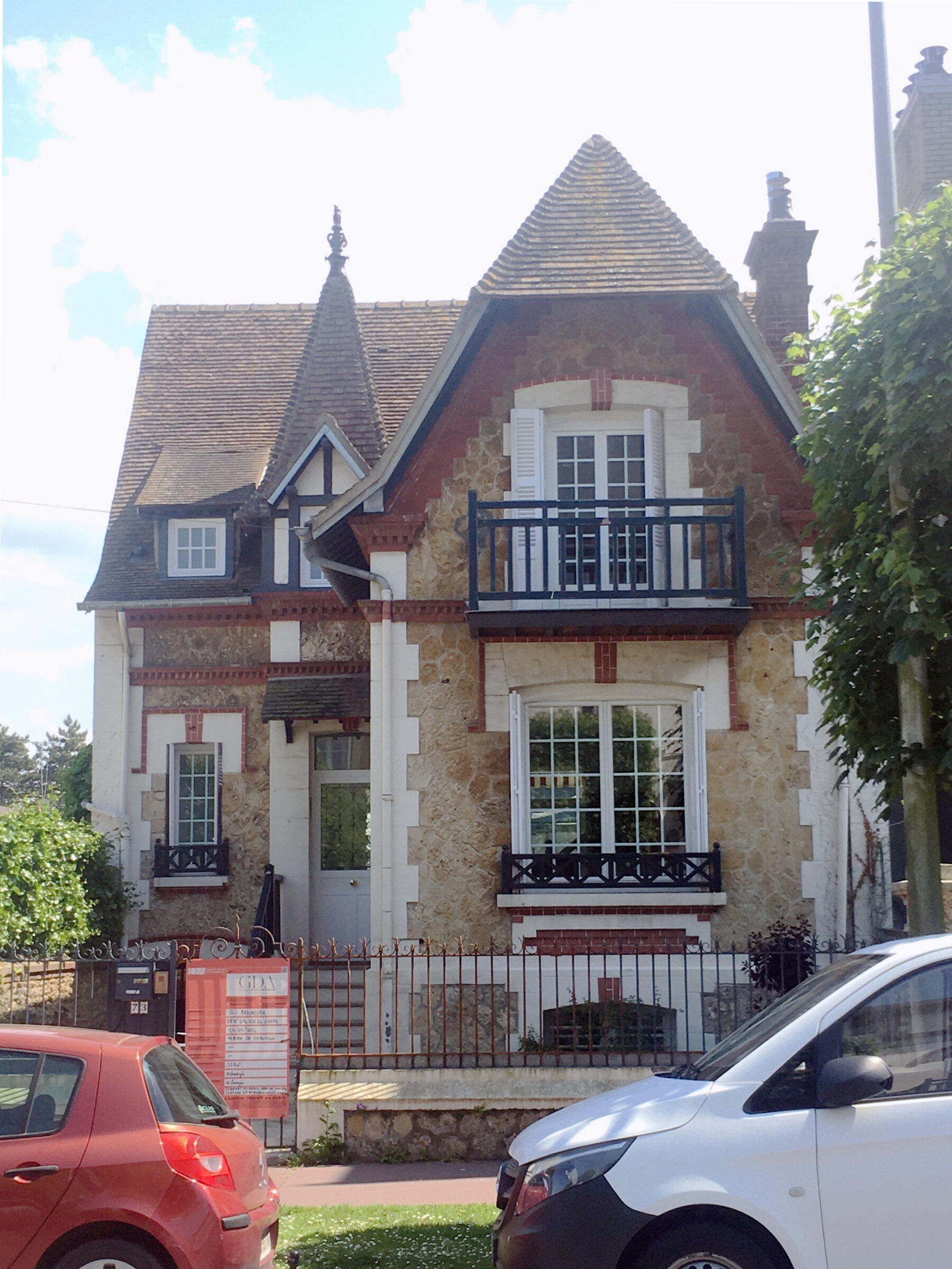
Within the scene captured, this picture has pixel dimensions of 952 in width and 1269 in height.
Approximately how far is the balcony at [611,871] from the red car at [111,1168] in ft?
21.5

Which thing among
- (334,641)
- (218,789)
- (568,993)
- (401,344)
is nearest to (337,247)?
(401,344)

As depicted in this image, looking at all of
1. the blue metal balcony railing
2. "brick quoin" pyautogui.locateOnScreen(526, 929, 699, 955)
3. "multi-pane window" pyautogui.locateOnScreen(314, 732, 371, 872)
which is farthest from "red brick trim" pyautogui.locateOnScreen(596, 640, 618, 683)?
"multi-pane window" pyautogui.locateOnScreen(314, 732, 371, 872)

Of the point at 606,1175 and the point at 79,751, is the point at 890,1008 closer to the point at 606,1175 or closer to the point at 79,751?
the point at 606,1175

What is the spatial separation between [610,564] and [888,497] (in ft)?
15.6

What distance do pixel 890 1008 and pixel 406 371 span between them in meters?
15.0

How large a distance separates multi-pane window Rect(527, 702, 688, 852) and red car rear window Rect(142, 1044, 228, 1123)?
658 centimetres

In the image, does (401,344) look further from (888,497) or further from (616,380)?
(888,497)

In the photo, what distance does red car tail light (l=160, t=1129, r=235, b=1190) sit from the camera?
218 inches

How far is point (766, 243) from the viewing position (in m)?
15.6

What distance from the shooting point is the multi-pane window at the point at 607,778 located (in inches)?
501

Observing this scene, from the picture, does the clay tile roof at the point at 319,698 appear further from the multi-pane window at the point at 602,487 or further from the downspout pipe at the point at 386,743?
the multi-pane window at the point at 602,487

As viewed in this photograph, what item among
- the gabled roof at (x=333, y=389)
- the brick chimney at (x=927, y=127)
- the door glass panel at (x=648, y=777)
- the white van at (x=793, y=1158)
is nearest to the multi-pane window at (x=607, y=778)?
the door glass panel at (x=648, y=777)

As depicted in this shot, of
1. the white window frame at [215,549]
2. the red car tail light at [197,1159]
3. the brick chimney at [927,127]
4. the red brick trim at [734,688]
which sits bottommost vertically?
the red car tail light at [197,1159]

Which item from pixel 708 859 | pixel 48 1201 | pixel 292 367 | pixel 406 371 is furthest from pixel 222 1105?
pixel 292 367
